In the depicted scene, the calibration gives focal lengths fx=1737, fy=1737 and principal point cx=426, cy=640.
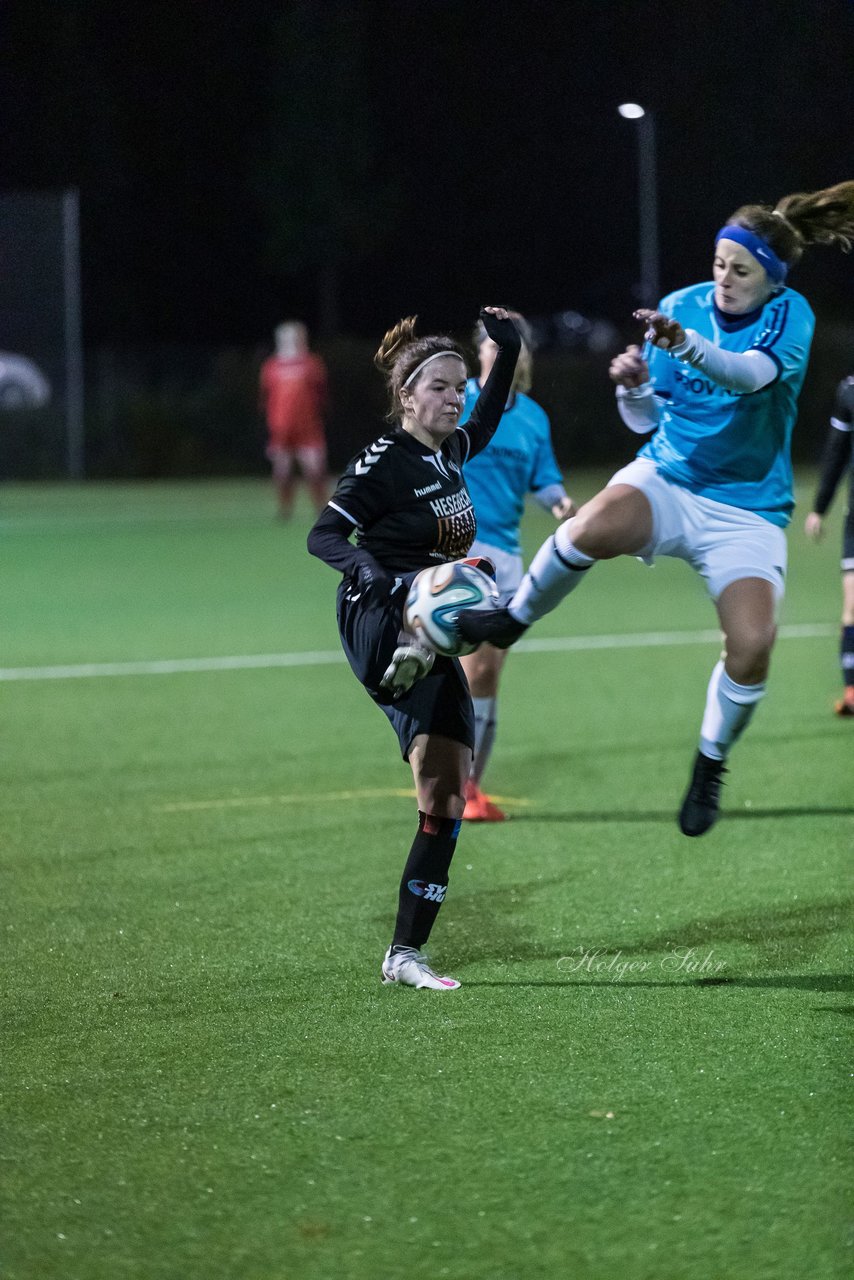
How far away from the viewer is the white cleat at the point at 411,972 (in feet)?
17.8

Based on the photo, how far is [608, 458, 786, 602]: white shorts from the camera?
5.89 metres

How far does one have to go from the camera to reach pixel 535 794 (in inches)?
338

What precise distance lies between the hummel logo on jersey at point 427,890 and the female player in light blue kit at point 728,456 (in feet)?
3.38

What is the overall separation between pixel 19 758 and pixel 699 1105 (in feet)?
19.0

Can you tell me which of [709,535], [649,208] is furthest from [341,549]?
[649,208]

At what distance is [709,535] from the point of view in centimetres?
595

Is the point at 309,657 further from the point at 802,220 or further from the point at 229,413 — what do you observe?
the point at 229,413

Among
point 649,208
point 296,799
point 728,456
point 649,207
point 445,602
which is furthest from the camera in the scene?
point 649,207

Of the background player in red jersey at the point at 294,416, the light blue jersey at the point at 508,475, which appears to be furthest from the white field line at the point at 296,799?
the background player in red jersey at the point at 294,416

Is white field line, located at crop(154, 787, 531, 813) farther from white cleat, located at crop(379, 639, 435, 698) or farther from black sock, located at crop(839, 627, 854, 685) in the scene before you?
white cleat, located at crop(379, 639, 435, 698)

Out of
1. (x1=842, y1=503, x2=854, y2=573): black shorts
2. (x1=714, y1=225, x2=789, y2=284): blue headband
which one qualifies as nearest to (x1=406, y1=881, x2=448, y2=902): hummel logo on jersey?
(x1=714, y1=225, x2=789, y2=284): blue headband

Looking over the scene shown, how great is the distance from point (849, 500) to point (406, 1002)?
6436mm

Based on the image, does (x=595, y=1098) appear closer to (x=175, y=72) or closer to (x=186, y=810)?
(x=186, y=810)

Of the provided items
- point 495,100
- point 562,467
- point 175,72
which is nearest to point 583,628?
point 562,467
